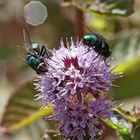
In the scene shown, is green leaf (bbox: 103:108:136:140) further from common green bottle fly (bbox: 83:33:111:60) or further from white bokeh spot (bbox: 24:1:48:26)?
white bokeh spot (bbox: 24:1:48:26)

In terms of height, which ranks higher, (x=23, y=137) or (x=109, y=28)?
(x=109, y=28)

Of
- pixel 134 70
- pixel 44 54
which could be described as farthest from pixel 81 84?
pixel 134 70

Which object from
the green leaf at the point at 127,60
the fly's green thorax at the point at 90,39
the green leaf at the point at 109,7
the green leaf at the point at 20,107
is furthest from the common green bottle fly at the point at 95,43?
the green leaf at the point at 20,107

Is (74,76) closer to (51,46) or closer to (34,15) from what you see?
(34,15)

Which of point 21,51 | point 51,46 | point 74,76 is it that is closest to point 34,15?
point 21,51

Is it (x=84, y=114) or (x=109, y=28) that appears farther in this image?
(x=109, y=28)

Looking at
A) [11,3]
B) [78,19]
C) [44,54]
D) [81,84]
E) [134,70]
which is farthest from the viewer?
[11,3]

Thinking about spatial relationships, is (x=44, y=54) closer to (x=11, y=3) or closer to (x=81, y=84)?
(x=81, y=84)
